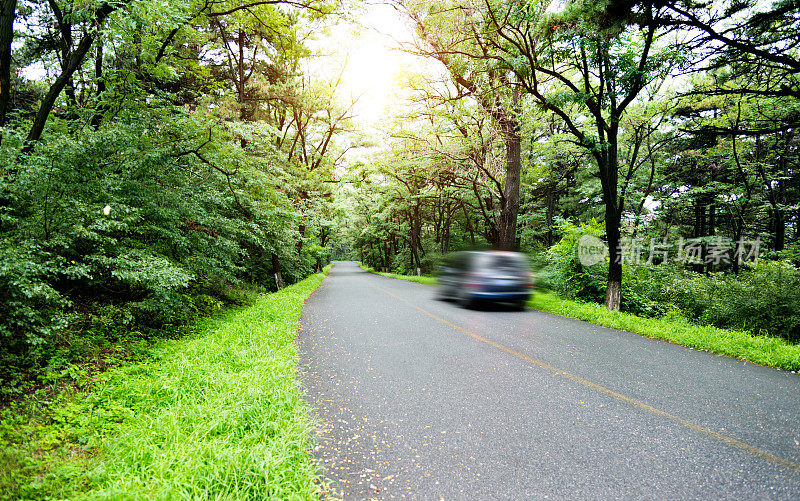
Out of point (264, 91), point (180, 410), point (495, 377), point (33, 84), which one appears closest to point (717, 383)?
point (495, 377)

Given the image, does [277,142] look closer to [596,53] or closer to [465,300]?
[465,300]

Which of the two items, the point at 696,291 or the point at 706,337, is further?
the point at 696,291

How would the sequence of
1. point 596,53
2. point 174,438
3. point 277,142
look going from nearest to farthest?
point 174,438 < point 596,53 < point 277,142

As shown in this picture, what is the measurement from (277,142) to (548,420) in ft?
57.0

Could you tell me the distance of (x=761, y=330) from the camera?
23.8ft

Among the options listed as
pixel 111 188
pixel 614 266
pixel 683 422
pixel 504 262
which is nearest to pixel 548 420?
pixel 683 422

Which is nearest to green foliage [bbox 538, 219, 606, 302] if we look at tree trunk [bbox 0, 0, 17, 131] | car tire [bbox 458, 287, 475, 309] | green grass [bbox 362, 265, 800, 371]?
green grass [bbox 362, 265, 800, 371]

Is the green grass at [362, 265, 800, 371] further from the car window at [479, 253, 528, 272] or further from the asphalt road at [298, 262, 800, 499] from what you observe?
the car window at [479, 253, 528, 272]

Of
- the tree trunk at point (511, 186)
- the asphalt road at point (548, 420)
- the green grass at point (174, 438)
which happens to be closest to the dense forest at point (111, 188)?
the green grass at point (174, 438)

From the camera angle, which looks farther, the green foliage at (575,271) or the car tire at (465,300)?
the green foliage at (575,271)

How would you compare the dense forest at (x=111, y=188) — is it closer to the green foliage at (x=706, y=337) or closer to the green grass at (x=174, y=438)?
the green grass at (x=174, y=438)

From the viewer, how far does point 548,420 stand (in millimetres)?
3096

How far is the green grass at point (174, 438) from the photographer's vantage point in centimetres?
207

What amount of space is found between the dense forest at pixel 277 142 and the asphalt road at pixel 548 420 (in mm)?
3346
